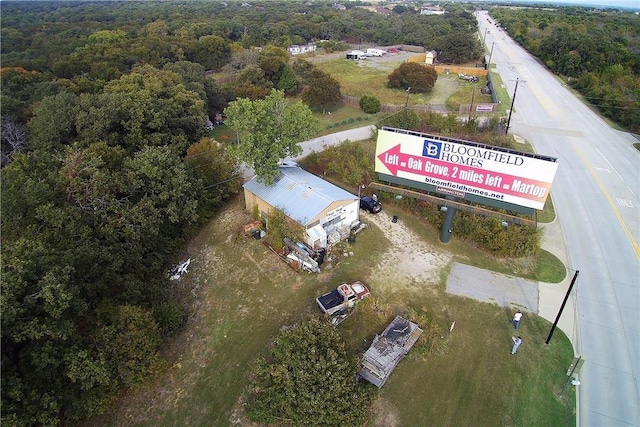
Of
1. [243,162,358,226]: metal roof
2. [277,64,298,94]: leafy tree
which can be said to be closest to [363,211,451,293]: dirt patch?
[243,162,358,226]: metal roof

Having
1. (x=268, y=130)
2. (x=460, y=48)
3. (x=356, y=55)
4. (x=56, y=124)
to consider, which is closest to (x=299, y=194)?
(x=268, y=130)

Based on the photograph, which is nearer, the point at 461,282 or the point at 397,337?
the point at 397,337

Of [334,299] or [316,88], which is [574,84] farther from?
[334,299]

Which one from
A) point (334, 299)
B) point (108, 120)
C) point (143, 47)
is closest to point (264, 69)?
point (143, 47)

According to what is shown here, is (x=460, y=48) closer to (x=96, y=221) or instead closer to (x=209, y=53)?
(x=209, y=53)

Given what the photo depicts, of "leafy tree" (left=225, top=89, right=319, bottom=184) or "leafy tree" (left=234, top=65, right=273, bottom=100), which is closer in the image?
"leafy tree" (left=225, top=89, right=319, bottom=184)

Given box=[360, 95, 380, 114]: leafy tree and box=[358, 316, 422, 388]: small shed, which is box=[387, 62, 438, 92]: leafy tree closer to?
box=[360, 95, 380, 114]: leafy tree

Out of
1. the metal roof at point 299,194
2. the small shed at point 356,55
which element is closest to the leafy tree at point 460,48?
the small shed at point 356,55
